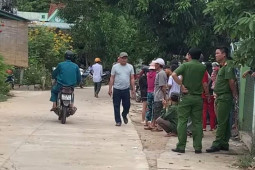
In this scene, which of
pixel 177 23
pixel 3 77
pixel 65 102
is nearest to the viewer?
pixel 65 102

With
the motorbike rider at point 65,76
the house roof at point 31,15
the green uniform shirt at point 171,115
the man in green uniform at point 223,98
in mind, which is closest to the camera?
the man in green uniform at point 223,98

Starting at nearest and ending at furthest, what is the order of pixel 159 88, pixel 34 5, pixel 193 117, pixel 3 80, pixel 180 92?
pixel 193 117
pixel 180 92
pixel 159 88
pixel 3 80
pixel 34 5

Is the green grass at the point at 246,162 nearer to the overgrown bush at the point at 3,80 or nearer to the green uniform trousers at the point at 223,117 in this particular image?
the green uniform trousers at the point at 223,117

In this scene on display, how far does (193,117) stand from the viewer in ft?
30.3

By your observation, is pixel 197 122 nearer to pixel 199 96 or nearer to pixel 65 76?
pixel 199 96

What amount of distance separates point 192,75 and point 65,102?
4.34 meters

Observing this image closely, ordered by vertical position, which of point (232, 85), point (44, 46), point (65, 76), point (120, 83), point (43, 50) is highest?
point (44, 46)

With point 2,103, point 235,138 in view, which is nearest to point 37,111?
point 2,103

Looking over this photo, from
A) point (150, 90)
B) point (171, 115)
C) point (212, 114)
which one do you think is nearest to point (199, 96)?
point (171, 115)

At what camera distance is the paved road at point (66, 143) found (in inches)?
313

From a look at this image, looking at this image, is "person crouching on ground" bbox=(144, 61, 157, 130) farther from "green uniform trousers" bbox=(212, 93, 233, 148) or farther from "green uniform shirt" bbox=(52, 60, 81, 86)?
→ "green uniform trousers" bbox=(212, 93, 233, 148)

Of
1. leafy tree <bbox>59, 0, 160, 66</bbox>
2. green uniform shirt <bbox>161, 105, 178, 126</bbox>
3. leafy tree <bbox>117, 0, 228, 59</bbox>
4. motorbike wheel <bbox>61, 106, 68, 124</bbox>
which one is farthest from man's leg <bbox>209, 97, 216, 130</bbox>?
leafy tree <bbox>59, 0, 160, 66</bbox>

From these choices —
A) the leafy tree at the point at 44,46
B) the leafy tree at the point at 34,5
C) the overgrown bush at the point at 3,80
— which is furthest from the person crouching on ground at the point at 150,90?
the leafy tree at the point at 34,5

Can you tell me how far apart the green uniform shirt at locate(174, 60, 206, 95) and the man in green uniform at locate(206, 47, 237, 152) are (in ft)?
1.29
